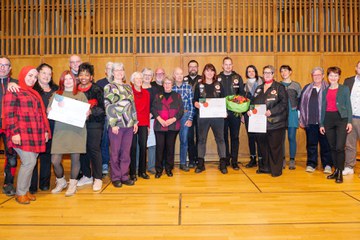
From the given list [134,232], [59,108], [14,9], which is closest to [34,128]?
[59,108]

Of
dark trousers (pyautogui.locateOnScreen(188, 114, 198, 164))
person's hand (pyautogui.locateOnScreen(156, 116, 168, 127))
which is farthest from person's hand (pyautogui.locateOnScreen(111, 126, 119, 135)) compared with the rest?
dark trousers (pyautogui.locateOnScreen(188, 114, 198, 164))

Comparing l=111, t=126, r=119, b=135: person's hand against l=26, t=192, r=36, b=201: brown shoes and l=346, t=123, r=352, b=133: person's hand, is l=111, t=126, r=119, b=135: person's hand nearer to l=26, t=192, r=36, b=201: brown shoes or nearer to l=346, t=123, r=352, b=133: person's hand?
l=26, t=192, r=36, b=201: brown shoes

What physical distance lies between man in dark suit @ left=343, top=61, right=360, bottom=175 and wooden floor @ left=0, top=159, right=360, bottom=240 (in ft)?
1.61

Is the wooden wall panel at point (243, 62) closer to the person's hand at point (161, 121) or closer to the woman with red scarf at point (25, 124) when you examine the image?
the person's hand at point (161, 121)

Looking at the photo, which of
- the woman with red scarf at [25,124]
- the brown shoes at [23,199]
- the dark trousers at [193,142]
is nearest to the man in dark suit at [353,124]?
the dark trousers at [193,142]

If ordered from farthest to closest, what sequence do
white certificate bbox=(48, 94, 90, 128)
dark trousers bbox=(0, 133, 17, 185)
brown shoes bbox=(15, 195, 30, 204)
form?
dark trousers bbox=(0, 133, 17, 185) → white certificate bbox=(48, 94, 90, 128) → brown shoes bbox=(15, 195, 30, 204)

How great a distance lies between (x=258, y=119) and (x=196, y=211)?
6.87ft

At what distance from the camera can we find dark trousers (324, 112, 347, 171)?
4262mm

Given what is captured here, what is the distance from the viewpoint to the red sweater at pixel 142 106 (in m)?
4.24

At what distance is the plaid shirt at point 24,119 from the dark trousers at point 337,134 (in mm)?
3667

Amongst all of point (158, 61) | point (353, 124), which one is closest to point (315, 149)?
point (353, 124)

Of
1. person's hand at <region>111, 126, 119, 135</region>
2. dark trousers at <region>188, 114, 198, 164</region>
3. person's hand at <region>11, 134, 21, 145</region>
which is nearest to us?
person's hand at <region>11, 134, 21, 145</region>

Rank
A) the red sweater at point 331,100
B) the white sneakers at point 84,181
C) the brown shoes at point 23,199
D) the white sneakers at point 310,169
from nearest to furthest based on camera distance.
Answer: the brown shoes at point 23,199 → the white sneakers at point 84,181 → the red sweater at point 331,100 → the white sneakers at point 310,169

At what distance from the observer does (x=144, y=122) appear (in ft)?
14.2
